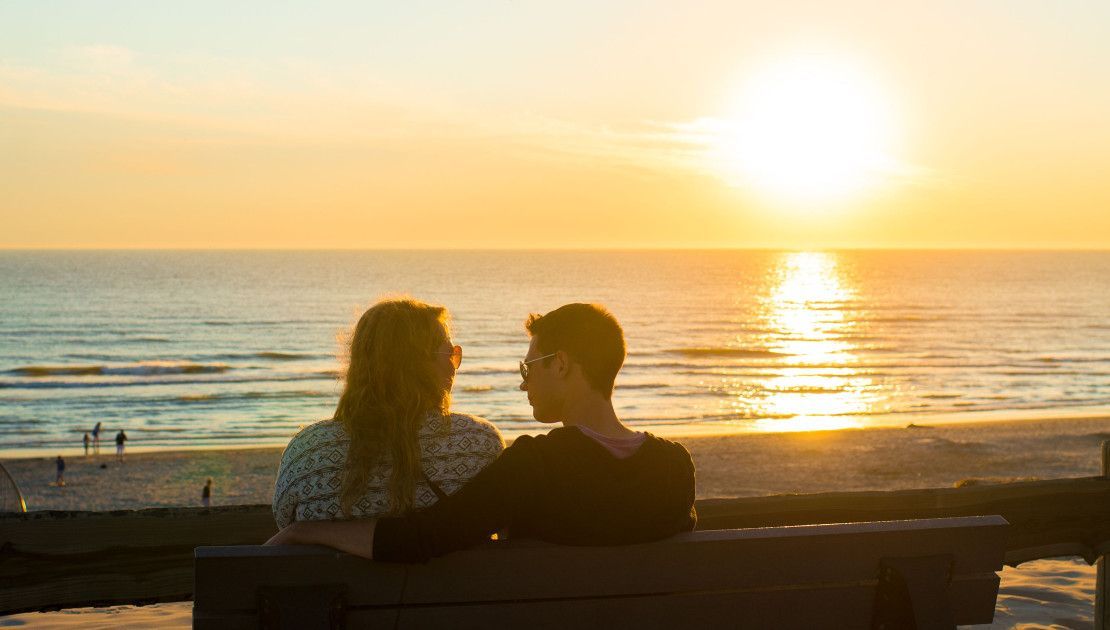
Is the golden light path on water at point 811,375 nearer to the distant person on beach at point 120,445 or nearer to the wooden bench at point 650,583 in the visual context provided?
the distant person on beach at point 120,445

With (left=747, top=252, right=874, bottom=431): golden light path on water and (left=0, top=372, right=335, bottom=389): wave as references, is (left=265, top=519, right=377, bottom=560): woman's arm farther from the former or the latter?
(left=0, top=372, right=335, bottom=389): wave

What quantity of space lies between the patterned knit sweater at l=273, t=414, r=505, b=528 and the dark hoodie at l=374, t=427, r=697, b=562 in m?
0.10

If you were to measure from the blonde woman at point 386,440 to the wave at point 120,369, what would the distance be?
41.5 metres

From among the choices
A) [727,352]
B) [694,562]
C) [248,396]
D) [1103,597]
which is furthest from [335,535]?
[727,352]

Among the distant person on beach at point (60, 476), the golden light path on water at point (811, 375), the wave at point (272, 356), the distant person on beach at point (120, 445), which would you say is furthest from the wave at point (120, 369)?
the golden light path on water at point (811, 375)

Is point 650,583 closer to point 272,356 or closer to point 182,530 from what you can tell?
point 182,530

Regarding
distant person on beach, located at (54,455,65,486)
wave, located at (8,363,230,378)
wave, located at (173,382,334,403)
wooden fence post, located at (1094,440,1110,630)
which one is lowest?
wave, located at (8,363,230,378)

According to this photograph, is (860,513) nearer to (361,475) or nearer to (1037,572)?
(361,475)

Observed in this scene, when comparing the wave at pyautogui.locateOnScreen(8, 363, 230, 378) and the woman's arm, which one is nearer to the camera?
the woman's arm

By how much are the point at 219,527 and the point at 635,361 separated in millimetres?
42718

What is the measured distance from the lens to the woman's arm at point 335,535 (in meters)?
2.57

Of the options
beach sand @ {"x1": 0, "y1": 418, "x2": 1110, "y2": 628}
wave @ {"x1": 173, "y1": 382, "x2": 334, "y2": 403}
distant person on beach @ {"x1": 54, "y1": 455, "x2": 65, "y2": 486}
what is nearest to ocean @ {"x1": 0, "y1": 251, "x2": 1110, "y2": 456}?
wave @ {"x1": 173, "y1": 382, "x2": 334, "y2": 403}

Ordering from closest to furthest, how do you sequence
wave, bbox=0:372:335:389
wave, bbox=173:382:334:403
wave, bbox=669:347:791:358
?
wave, bbox=173:382:334:403
wave, bbox=0:372:335:389
wave, bbox=669:347:791:358

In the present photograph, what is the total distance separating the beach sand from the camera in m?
18.3
